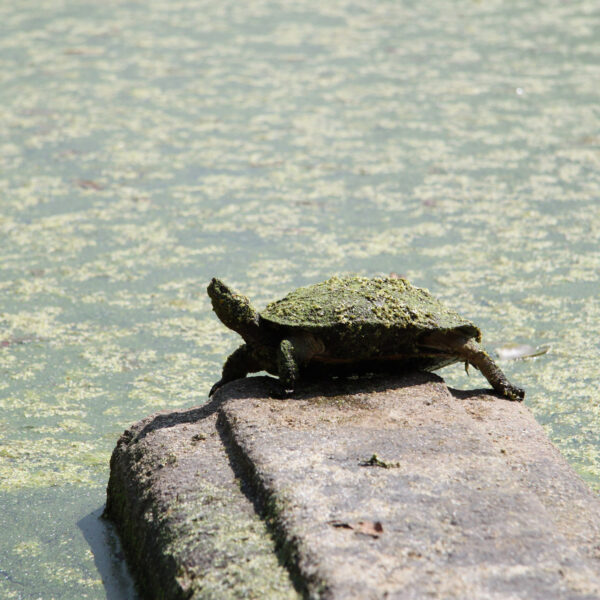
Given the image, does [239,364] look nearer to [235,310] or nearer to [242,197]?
[235,310]

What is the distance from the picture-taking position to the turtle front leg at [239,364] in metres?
1.84

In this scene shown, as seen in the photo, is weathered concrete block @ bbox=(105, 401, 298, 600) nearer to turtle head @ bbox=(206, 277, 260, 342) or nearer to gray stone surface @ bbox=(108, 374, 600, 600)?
gray stone surface @ bbox=(108, 374, 600, 600)

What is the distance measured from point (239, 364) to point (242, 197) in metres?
1.54

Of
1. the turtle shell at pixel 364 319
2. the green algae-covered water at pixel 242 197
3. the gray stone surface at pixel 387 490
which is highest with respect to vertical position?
the turtle shell at pixel 364 319

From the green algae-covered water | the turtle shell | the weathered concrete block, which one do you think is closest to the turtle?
the turtle shell

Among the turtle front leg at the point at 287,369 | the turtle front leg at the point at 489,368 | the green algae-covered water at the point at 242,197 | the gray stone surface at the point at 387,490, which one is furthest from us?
the green algae-covered water at the point at 242,197

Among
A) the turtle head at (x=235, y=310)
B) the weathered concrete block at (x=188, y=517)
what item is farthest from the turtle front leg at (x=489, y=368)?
the weathered concrete block at (x=188, y=517)

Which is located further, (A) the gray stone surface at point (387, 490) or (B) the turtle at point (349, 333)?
(B) the turtle at point (349, 333)

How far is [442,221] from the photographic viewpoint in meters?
3.11

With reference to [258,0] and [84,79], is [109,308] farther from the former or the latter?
[258,0]

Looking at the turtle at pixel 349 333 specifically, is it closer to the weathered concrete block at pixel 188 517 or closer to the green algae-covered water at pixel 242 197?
the weathered concrete block at pixel 188 517

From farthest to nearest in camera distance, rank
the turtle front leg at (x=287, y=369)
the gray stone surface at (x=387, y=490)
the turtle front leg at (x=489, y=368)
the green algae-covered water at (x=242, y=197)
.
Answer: the green algae-covered water at (x=242, y=197) → the turtle front leg at (x=489, y=368) → the turtle front leg at (x=287, y=369) → the gray stone surface at (x=387, y=490)

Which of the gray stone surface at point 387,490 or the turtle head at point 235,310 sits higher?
the turtle head at point 235,310

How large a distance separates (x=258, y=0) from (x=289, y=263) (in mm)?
3598
